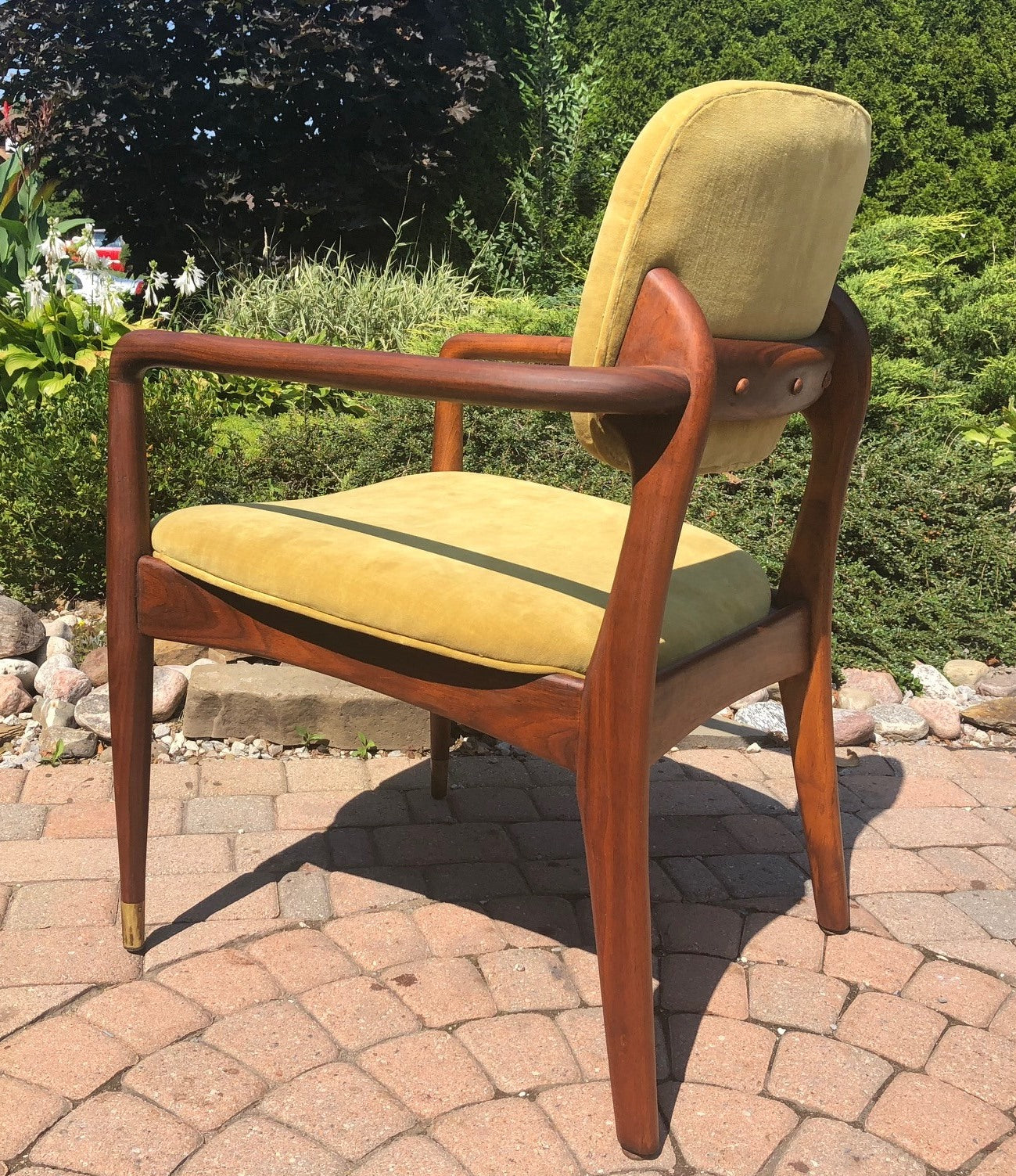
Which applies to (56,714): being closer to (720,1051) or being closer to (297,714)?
(297,714)

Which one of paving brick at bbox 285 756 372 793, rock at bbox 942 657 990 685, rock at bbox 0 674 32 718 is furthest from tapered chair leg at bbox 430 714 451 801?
rock at bbox 942 657 990 685

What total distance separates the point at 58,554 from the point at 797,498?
225 centimetres

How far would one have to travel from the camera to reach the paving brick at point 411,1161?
133 centimetres

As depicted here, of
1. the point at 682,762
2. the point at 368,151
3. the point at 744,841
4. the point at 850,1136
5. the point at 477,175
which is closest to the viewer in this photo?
the point at 850,1136

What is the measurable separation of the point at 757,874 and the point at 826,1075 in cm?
57

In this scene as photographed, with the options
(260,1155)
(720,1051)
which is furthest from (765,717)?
(260,1155)

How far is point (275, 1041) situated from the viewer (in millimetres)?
1550

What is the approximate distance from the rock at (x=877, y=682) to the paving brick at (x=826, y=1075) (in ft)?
4.97

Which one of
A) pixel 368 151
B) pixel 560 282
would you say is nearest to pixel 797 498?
pixel 560 282

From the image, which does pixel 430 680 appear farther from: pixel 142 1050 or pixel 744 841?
pixel 744 841

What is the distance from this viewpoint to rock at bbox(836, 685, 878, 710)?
2900 millimetres

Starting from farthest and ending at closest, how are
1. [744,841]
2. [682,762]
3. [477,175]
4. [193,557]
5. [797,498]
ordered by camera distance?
1. [477,175]
2. [797,498]
3. [682,762]
4. [744,841]
5. [193,557]

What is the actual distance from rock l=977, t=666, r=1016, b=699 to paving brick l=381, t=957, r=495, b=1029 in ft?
6.25

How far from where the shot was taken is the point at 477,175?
7027 millimetres
